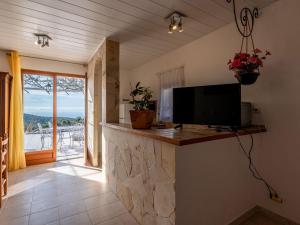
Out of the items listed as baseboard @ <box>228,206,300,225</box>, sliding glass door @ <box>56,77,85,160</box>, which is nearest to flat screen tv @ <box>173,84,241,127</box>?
baseboard @ <box>228,206,300,225</box>

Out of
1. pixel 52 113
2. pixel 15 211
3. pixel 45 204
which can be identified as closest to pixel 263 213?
pixel 45 204

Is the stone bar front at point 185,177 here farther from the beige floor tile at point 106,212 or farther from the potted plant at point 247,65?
the potted plant at point 247,65

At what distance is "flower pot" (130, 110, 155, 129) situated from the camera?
75.5 inches

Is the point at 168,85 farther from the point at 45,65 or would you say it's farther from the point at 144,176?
the point at 45,65

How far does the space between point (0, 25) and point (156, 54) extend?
2426 mm

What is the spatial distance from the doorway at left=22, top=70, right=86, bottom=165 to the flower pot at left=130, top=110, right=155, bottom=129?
2922mm

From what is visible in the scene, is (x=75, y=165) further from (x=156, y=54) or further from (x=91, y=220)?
(x=156, y=54)

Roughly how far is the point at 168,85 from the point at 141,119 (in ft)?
5.31

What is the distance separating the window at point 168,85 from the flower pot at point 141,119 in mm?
589

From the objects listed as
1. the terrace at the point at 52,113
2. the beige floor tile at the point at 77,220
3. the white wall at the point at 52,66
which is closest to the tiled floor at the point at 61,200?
the beige floor tile at the point at 77,220

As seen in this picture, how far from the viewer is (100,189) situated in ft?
8.66

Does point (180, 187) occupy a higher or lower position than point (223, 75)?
lower

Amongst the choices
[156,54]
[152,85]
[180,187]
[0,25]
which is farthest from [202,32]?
[0,25]

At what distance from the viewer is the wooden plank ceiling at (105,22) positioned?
6.06 feet
